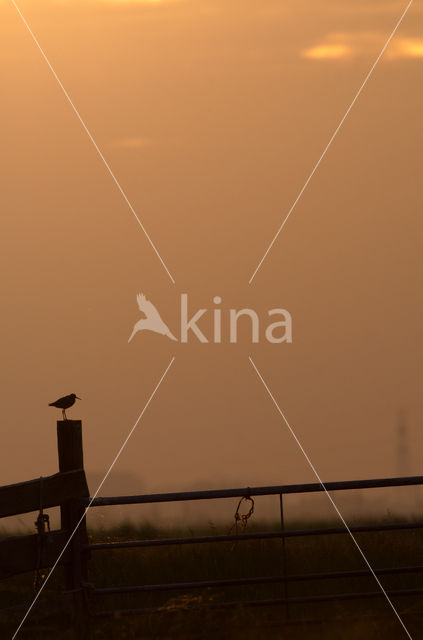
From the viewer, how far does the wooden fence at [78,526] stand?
23.4 feet

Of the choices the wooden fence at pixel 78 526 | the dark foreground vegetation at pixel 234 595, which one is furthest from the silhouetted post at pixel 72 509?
the dark foreground vegetation at pixel 234 595

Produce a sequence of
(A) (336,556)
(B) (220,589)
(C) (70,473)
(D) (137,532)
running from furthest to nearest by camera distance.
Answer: (D) (137,532), (A) (336,556), (B) (220,589), (C) (70,473)

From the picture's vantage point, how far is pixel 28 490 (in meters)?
7.17

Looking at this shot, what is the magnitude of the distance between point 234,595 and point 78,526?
68.2 inches

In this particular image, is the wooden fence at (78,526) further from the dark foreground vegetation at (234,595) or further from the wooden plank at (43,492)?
the dark foreground vegetation at (234,595)

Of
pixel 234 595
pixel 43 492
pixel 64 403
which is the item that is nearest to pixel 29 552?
pixel 43 492

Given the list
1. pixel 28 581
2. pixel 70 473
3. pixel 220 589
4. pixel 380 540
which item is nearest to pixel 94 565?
pixel 28 581

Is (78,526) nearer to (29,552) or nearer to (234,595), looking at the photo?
(29,552)

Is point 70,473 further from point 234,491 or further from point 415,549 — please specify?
point 415,549

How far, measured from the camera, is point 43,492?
7324 millimetres

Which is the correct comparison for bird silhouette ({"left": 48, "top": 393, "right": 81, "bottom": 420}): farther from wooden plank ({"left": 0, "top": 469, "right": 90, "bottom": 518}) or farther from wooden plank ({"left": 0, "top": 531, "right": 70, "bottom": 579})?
wooden plank ({"left": 0, "top": 531, "right": 70, "bottom": 579})

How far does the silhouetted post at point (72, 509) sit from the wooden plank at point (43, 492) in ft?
0.28

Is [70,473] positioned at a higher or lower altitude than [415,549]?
higher

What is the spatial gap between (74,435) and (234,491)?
1.50m
